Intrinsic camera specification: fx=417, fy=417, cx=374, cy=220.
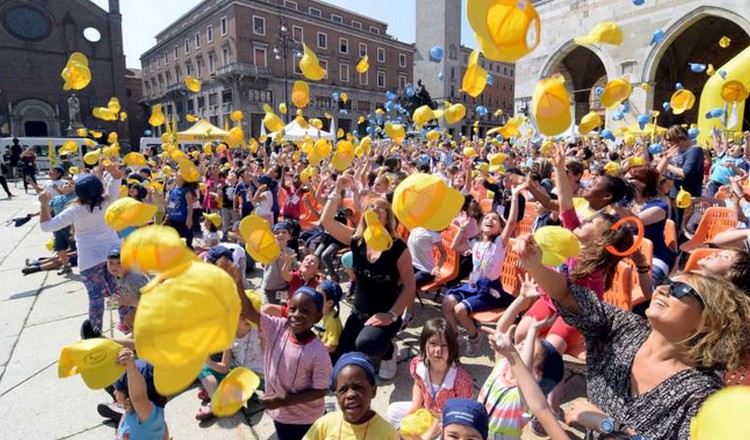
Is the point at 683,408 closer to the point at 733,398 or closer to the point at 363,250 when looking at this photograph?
the point at 733,398

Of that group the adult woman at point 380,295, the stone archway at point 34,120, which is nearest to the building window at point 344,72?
the stone archway at point 34,120

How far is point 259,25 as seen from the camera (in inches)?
1636

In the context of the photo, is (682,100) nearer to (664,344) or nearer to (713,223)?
(713,223)

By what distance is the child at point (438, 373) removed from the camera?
2.33m

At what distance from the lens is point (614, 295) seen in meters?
3.20

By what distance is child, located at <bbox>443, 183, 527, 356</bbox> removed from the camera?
3.58 meters

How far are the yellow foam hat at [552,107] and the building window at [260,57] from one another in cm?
4343

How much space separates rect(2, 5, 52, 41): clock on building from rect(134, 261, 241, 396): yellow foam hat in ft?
168

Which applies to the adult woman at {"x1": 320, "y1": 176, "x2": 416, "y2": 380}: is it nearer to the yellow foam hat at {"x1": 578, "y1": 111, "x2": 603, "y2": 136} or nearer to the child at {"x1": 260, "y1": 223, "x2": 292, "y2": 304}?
the child at {"x1": 260, "y1": 223, "x2": 292, "y2": 304}

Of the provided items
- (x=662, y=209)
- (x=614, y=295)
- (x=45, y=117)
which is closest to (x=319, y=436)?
(x=614, y=295)

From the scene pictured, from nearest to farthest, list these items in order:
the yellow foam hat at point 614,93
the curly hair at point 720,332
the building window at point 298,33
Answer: the curly hair at point 720,332
the yellow foam hat at point 614,93
the building window at point 298,33

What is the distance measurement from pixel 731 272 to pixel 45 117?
49964 mm

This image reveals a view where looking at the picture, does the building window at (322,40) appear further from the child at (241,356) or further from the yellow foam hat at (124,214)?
the child at (241,356)

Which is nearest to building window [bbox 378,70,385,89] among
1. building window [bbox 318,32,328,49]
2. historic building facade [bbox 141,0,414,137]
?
historic building facade [bbox 141,0,414,137]
